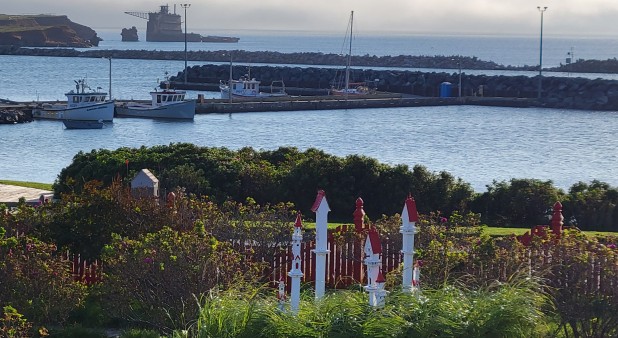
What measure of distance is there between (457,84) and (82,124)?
36556 mm

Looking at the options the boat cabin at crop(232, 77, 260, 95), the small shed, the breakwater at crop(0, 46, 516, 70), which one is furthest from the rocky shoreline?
the breakwater at crop(0, 46, 516, 70)

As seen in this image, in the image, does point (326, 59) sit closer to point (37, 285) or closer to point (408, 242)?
point (37, 285)

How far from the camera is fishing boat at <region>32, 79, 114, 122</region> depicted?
211 feet

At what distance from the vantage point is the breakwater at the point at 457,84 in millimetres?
81562

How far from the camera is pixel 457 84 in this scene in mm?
89375

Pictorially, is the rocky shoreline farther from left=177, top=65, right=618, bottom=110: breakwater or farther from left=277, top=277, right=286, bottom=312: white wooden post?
left=277, top=277, right=286, bottom=312: white wooden post

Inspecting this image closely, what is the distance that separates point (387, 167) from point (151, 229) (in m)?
9.34

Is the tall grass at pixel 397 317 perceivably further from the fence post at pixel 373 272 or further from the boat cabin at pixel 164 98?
the boat cabin at pixel 164 98

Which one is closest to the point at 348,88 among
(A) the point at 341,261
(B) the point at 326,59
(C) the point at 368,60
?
(C) the point at 368,60

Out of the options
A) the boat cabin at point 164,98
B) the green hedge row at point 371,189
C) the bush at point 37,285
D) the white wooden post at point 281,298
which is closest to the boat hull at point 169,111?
the boat cabin at point 164,98

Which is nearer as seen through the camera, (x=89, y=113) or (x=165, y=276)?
(x=165, y=276)

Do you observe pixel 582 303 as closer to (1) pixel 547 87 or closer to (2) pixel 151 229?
(2) pixel 151 229

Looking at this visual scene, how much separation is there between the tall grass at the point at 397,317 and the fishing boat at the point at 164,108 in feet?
193

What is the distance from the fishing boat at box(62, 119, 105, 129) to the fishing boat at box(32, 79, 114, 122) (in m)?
0.19
